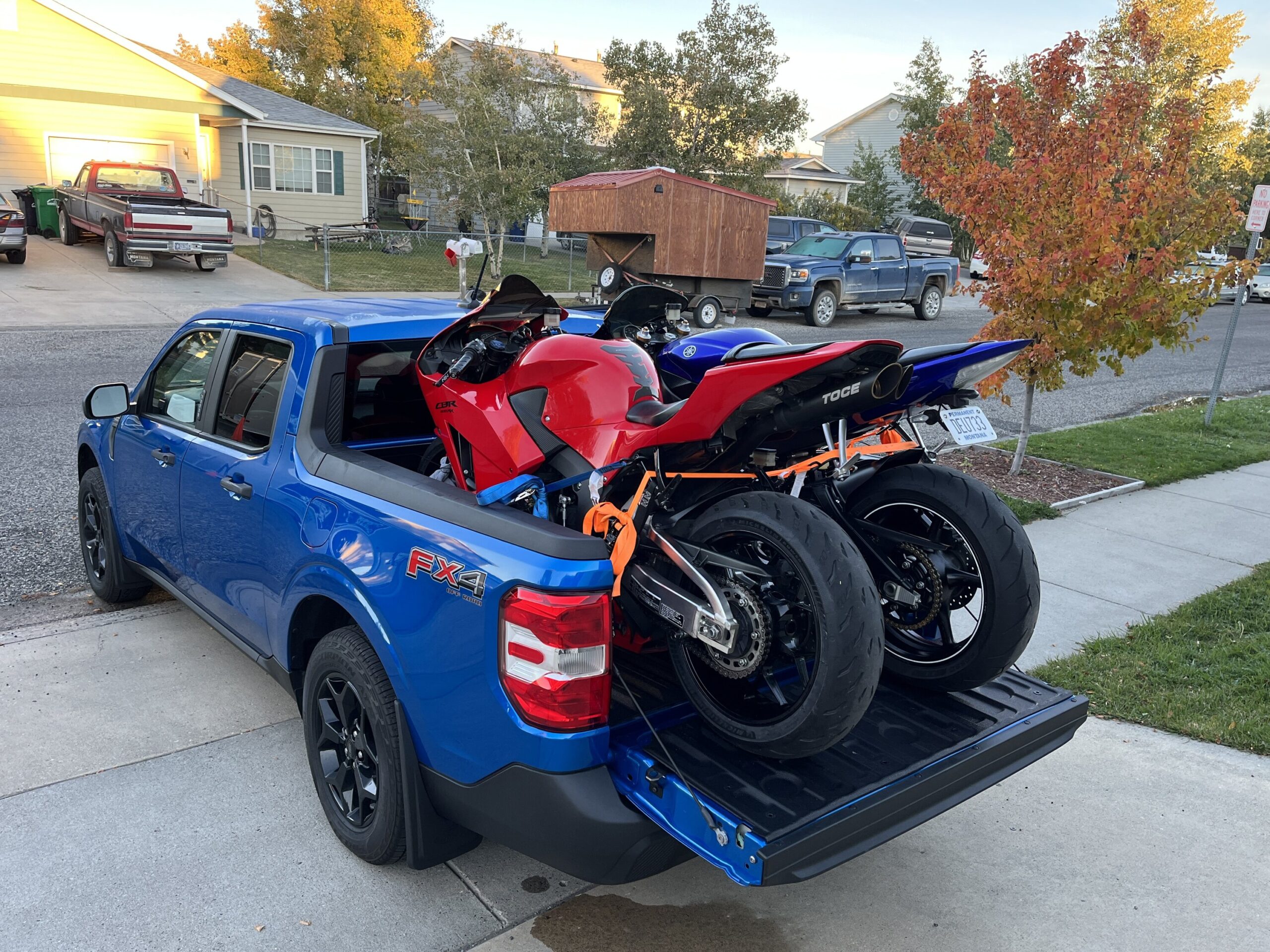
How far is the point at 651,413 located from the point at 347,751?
4.87 ft

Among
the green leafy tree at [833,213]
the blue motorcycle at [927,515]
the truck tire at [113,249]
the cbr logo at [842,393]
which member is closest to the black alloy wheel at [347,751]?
the blue motorcycle at [927,515]

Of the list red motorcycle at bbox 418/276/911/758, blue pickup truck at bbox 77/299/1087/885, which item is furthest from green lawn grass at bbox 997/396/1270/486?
red motorcycle at bbox 418/276/911/758

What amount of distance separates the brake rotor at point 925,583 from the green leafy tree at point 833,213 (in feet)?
108

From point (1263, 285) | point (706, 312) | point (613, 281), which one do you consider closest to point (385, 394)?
point (613, 281)

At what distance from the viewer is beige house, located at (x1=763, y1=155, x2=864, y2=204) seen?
44.4 meters

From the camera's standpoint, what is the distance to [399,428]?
412 centimetres

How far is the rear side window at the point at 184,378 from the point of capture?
4102 mm

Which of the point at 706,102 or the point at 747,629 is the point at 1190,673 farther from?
the point at 706,102

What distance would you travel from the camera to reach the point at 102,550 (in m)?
5.02

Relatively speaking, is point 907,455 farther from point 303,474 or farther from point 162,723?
point 162,723

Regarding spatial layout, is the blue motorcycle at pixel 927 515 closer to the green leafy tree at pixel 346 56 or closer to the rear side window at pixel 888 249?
the rear side window at pixel 888 249

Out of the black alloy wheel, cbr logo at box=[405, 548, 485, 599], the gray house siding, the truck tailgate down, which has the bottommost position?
the black alloy wheel

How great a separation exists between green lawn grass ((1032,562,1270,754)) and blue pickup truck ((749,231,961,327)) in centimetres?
1435

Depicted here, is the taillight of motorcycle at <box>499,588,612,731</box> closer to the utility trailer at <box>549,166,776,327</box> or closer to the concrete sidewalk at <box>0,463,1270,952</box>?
the concrete sidewalk at <box>0,463,1270,952</box>
